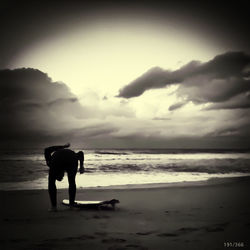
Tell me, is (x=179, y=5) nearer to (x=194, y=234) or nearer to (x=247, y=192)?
(x=247, y=192)

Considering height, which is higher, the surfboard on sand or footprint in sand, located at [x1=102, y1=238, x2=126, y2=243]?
the surfboard on sand

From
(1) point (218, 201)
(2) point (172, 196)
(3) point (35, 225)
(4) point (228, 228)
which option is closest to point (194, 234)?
(4) point (228, 228)

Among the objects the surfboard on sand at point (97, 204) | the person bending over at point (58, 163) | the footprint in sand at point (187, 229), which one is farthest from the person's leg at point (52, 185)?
the footprint in sand at point (187, 229)

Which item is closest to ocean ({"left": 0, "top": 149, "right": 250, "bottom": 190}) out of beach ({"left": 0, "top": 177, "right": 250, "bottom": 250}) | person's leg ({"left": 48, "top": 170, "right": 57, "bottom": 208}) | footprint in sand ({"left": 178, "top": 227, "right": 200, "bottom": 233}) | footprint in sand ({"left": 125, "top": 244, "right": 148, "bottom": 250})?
beach ({"left": 0, "top": 177, "right": 250, "bottom": 250})

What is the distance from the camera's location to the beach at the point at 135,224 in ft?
12.8

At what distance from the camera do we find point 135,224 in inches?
196

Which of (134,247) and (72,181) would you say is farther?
(72,181)

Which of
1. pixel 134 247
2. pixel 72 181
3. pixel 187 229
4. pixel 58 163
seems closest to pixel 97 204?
pixel 72 181

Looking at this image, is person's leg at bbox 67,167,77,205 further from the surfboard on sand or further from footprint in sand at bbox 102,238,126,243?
footprint in sand at bbox 102,238,126,243

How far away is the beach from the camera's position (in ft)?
12.8

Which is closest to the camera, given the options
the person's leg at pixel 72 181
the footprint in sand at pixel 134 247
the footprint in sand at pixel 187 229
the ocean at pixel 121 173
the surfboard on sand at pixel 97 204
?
the footprint in sand at pixel 134 247

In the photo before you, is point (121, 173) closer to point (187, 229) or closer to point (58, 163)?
point (58, 163)
